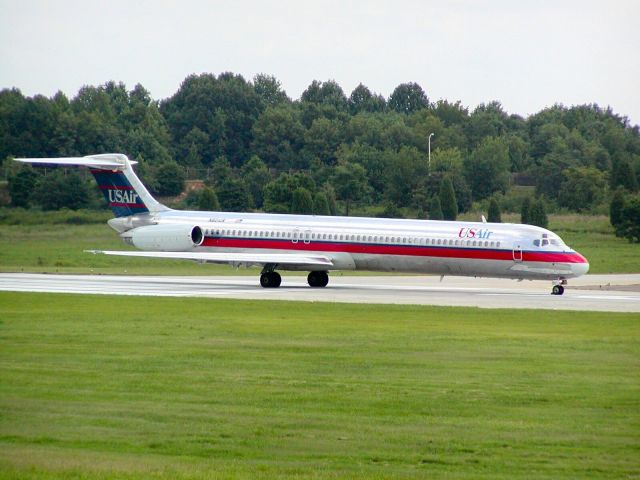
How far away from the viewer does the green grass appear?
14.0m

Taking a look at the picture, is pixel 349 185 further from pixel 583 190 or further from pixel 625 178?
pixel 625 178

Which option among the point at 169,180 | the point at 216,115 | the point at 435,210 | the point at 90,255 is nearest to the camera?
the point at 90,255

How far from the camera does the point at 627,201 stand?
68375mm

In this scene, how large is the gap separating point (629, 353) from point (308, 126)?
99.2 meters

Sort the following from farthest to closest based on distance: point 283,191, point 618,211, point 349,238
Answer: point 283,191
point 618,211
point 349,238

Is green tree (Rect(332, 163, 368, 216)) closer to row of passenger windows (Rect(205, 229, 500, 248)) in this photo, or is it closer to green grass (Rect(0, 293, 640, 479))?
row of passenger windows (Rect(205, 229, 500, 248))

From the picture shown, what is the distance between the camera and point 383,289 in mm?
43156

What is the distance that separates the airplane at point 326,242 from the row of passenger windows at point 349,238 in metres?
0.03

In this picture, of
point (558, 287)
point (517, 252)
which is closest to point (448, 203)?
point (558, 287)

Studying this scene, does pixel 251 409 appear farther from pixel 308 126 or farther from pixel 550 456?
pixel 308 126

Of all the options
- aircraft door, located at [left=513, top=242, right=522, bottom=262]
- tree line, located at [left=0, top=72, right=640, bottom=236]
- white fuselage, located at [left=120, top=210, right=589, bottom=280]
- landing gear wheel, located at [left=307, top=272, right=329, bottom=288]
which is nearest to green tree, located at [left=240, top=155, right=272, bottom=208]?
tree line, located at [left=0, top=72, right=640, bottom=236]

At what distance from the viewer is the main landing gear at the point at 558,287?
4078 centimetres

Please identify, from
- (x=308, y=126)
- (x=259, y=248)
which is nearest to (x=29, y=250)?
(x=259, y=248)

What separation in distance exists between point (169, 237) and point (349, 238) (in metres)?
6.94
